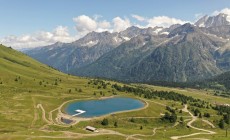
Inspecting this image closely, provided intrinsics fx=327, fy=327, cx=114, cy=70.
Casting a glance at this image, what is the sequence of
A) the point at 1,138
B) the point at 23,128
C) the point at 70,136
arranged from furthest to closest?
the point at 23,128, the point at 70,136, the point at 1,138

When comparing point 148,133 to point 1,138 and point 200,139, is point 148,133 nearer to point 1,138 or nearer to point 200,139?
point 200,139

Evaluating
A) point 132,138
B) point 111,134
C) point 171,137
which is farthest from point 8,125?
point 171,137

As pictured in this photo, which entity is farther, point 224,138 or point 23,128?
point 23,128

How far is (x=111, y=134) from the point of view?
181375 millimetres

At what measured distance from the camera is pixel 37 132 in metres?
173

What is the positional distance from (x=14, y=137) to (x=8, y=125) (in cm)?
4109

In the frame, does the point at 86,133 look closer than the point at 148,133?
Yes

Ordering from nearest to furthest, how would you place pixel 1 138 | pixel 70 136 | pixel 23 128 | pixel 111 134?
pixel 1 138 < pixel 70 136 < pixel 111 134 < pixel 23 128

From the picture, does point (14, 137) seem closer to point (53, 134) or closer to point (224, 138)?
point (53, 134)

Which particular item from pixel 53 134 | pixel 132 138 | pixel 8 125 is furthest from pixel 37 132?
pixel 132 138

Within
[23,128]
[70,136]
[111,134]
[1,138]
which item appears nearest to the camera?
[1,138]

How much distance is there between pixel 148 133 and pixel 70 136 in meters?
49.9

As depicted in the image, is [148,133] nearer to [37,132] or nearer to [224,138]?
[224,138]

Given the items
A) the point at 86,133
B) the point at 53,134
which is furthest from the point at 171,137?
the point at 53,134
